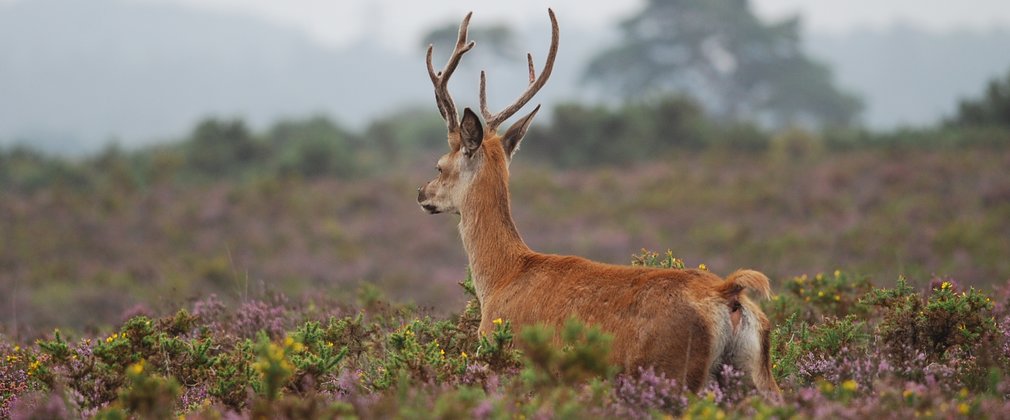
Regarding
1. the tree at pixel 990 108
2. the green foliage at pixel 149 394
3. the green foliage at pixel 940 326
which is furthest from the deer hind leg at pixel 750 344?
→ the tree at pixel 990 108

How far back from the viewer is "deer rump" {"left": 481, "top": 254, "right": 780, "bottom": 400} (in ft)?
15.7

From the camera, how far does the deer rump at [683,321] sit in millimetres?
4789

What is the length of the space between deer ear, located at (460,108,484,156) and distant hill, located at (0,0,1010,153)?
117 meters

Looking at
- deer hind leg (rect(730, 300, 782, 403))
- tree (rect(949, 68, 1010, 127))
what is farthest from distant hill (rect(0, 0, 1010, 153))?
deer hind leg (rect(730, 300, 782, 403))

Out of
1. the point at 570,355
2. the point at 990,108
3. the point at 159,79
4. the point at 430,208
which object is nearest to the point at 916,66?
the point at 159,79

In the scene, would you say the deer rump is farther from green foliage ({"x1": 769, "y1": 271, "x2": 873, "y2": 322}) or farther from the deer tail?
green foliage ({"x1": 769, "y1": 271, "x2": 873, "y2": 322})

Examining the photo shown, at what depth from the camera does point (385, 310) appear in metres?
8.47

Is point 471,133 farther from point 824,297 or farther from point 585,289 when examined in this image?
point 824,297

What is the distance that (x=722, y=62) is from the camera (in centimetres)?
5369

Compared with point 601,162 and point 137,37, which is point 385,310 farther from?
point 137,37

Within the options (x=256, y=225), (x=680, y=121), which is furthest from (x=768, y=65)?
(x=256, y=225)

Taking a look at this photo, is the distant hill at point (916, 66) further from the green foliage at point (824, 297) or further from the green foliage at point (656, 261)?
the green foliage at point (656, 261)

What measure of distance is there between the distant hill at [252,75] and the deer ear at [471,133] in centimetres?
11711

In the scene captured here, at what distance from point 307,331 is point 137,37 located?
208 m
